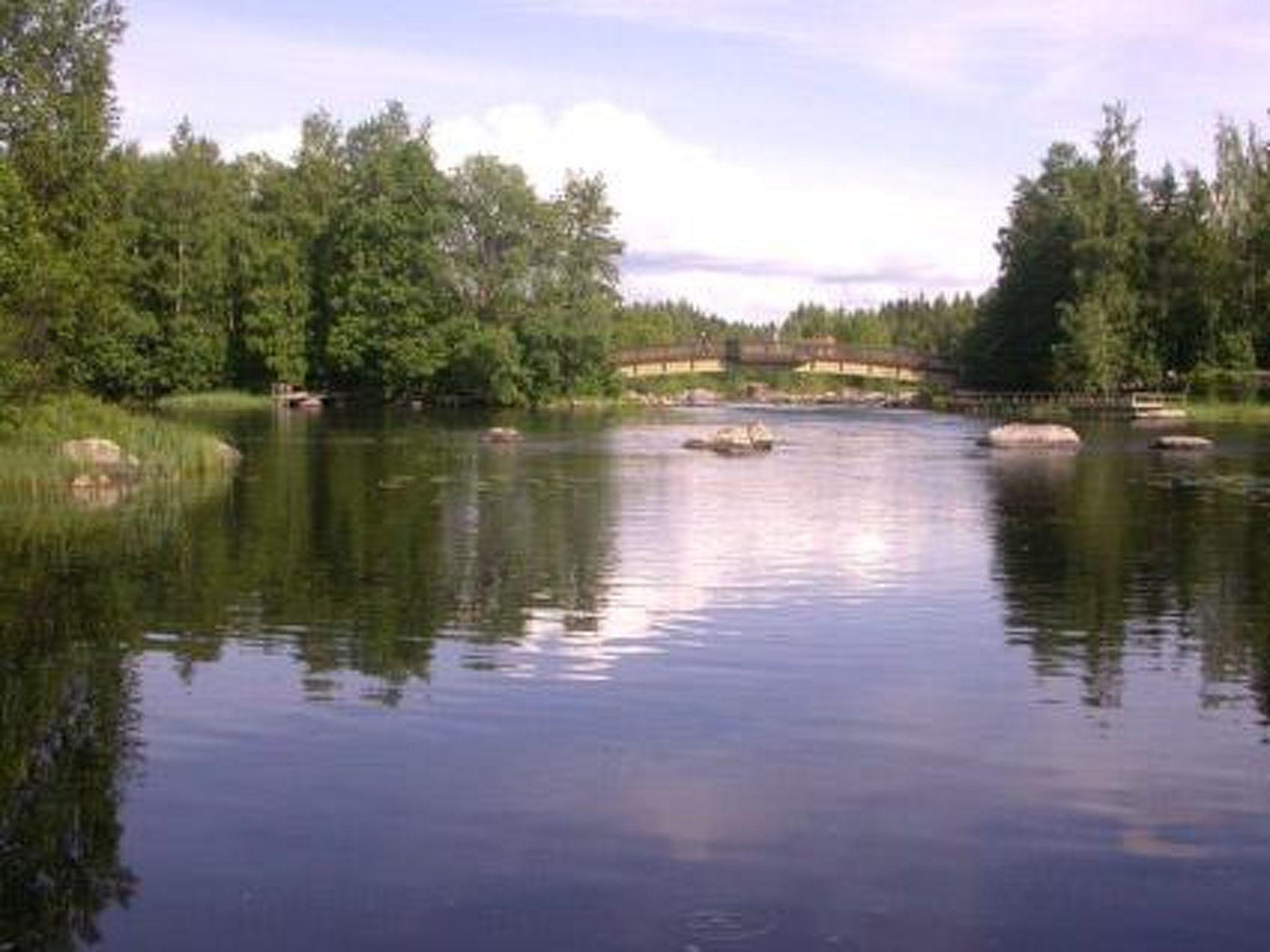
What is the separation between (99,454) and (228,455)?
10406mm

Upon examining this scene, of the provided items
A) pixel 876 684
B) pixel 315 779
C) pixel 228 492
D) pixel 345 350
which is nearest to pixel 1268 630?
pixel 876 684

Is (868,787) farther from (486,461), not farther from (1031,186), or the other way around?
(1031,186)

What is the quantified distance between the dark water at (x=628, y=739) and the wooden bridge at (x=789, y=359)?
118 meters

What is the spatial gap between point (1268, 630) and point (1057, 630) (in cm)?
318

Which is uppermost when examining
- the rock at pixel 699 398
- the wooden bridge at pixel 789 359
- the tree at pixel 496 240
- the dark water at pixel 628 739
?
the tree at pixel 496 240

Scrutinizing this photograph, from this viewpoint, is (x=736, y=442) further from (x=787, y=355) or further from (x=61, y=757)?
(x=787, y=355)

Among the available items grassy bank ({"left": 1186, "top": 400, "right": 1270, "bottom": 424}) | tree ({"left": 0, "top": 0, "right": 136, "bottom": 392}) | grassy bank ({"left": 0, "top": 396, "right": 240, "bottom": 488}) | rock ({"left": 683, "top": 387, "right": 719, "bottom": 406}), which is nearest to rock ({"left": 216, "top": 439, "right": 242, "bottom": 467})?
grassy bank ({"left": 0, "top": 396, "right": 240, "bottom": 488})

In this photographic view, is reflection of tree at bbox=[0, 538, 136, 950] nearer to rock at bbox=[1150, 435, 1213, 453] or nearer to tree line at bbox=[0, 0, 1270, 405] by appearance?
rock at bbox=[1150, 435, 1213, 453]

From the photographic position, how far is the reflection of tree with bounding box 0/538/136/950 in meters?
11.8

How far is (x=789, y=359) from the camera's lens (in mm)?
161750

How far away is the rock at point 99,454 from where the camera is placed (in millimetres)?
45219

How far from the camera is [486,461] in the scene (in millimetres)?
60906

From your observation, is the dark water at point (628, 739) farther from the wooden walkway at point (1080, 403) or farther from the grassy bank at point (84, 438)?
the wooden walkway at point (1080, 403)

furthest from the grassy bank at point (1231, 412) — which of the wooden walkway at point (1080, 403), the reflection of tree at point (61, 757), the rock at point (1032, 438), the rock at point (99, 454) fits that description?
the reflection of tree at point (61, 757)
